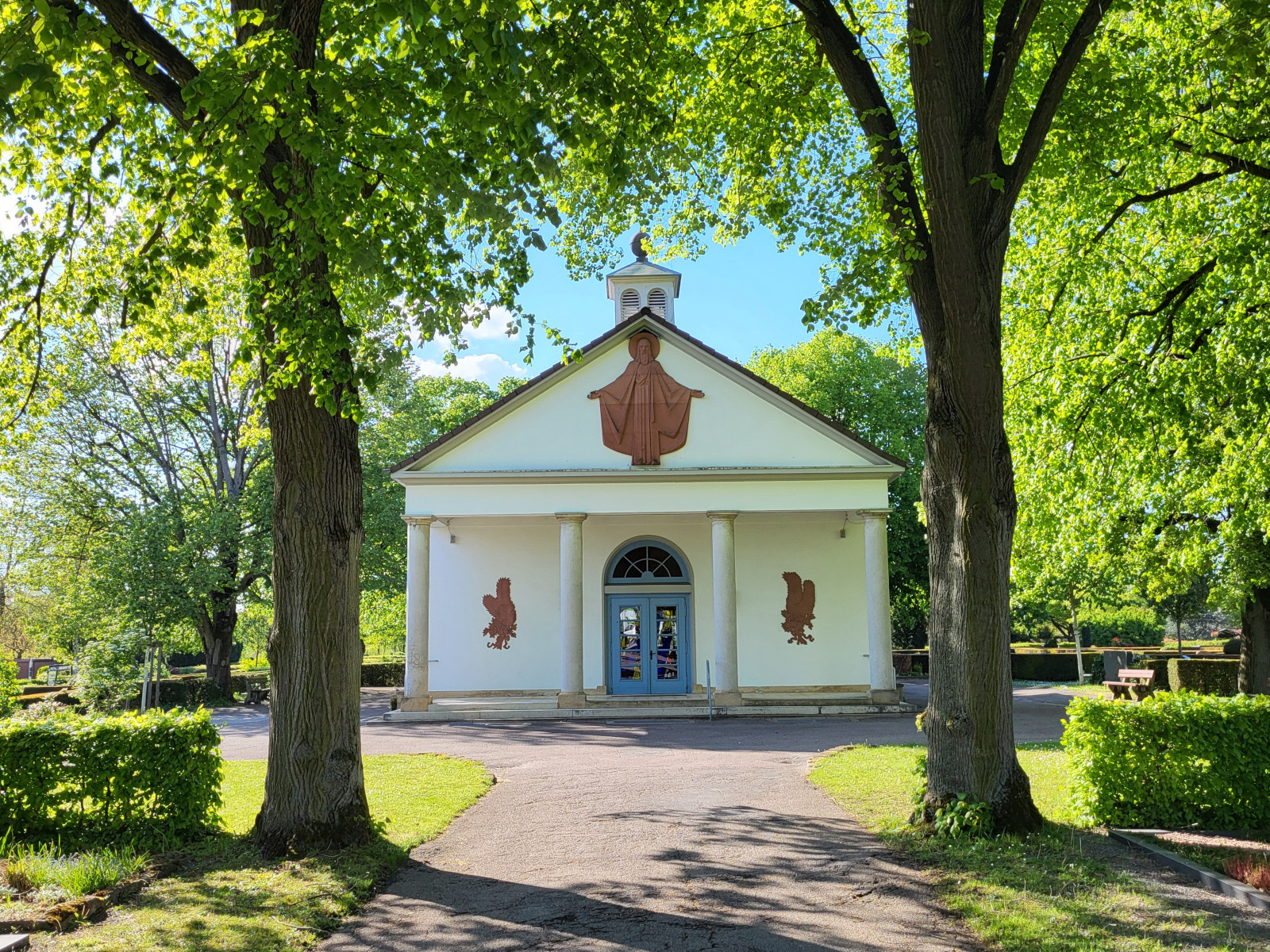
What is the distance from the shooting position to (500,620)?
24.0 meters

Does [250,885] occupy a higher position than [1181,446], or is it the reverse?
[1181,446]

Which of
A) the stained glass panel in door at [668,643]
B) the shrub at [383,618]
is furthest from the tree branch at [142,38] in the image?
the shrub at [383,618]

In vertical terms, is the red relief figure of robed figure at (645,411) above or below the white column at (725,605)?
above

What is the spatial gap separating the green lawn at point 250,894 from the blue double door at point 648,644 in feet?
46.5

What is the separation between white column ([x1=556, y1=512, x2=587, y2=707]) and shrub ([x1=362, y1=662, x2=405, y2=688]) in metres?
16.5

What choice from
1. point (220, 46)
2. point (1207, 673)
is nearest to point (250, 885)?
point (220, 46)

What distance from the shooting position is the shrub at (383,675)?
118 feet

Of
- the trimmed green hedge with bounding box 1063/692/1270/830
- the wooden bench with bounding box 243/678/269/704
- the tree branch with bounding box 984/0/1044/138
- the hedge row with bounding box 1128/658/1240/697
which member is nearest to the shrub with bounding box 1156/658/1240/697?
the hedge row with bounding box 1128/658/1240/697

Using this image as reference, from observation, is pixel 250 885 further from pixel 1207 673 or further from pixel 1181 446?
pixel 1207 673

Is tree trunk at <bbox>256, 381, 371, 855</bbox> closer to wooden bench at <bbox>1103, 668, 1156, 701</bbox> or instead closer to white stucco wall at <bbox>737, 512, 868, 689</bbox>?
white stucco wall at <bbox>737, 512, 868, 689</bbox>

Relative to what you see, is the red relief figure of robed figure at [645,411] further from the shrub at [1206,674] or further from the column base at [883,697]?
the shrub at [1206,674]

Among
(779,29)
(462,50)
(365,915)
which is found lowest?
(365,915)

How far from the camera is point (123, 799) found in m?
7.96

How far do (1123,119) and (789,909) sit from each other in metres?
9.40
